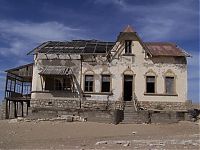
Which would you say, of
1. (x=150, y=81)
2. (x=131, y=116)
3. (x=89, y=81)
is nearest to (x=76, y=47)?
(x=89, y=81)

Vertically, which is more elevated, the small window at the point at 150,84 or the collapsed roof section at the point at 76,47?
the collapsed roof section at the point at 76,47

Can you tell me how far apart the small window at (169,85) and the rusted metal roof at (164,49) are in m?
2.24

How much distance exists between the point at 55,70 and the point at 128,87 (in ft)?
22.1

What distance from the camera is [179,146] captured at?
17.0 m

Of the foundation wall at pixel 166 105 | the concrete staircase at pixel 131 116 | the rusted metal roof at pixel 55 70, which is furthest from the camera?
the foundation wall at pixel 166 105

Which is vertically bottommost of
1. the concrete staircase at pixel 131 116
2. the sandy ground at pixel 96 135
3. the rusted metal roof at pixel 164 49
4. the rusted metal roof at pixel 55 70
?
the sandy ground at pixel 96 135

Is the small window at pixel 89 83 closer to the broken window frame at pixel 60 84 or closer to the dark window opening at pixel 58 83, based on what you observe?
the broken window frame at pixel 60 84

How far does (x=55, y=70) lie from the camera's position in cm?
3259

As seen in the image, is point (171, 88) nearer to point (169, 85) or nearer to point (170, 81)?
point (169, 85)

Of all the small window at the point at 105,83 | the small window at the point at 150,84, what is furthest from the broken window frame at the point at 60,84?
the small window at the point at 150,84

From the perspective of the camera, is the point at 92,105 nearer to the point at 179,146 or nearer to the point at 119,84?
the point at 119,84

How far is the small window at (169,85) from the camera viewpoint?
1291 inches

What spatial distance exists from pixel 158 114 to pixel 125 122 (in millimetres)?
2865

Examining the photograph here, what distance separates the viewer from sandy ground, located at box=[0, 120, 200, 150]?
18.0m
